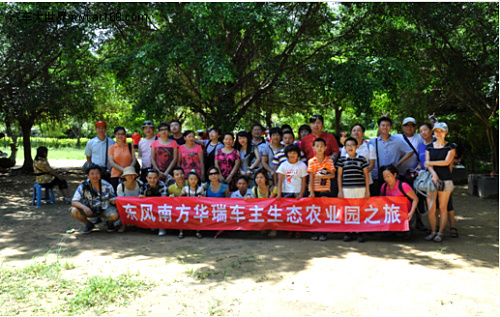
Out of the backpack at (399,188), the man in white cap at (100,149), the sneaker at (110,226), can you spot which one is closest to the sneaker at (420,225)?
the backpack at (399,188)

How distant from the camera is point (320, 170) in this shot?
20.9ft

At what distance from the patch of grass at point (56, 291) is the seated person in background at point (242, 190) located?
250 cm

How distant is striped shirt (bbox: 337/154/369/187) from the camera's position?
621 centimetres

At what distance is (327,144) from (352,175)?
744 mm

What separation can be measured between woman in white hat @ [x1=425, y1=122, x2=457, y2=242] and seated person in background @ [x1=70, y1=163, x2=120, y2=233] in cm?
492

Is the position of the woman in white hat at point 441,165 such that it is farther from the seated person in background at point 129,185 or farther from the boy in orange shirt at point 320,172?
the seated person in background at point 129,185

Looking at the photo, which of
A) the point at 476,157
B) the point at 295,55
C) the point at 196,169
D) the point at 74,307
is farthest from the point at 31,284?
the point at 476,157

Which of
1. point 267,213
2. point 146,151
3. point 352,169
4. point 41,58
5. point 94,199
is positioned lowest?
point 267,213

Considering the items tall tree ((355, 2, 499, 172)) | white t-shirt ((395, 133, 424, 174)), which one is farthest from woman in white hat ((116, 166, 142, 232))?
tall tree ((355, 2, 499, 172))

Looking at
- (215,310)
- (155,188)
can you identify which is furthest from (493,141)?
(215,310)

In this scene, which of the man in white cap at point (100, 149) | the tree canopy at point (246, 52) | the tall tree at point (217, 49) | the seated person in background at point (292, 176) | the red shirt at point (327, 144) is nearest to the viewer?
the seated person in background at point (292, 176)

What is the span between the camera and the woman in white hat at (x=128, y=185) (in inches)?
279

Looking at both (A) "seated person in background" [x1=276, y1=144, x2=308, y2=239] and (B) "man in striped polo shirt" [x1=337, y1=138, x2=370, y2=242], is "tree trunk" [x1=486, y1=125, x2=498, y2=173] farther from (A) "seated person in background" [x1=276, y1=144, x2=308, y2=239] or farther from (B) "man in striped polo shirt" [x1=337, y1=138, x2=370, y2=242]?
(A) "seated person in background" [x1=276, y1=144, x2=308, y2=239]

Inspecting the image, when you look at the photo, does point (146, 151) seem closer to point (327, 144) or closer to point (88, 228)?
point (88, 228)
